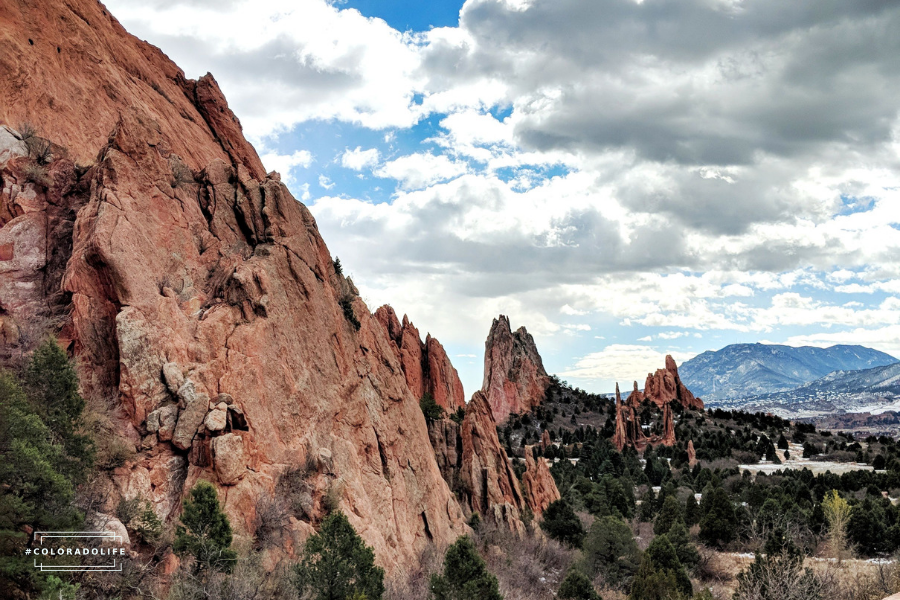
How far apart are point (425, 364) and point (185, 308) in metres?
51.5

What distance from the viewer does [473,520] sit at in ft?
154

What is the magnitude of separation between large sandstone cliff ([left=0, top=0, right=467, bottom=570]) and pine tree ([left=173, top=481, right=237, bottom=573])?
229 centimetres

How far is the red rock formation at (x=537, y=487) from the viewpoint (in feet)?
188

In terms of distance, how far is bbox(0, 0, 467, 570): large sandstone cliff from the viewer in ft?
83.7

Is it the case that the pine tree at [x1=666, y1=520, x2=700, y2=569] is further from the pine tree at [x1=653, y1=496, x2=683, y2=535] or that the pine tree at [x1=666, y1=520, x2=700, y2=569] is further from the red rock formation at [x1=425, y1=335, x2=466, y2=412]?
the red rock formation at [x1=425, y1=335, x2=466, y2=412]

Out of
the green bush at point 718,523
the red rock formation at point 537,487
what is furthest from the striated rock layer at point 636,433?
the red rock formation at point 537,487

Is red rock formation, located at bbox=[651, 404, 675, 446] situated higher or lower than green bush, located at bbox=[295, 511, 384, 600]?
lower

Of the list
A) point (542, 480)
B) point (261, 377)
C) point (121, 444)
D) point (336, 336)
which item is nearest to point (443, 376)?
point (542, 480)

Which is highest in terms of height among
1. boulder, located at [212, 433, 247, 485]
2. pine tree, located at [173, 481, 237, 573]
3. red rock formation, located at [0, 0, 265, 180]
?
red rock formation, located at [0, 0, 265, 180]

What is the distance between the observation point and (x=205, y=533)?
21.9 m

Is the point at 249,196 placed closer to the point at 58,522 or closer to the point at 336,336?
the point at 336,336

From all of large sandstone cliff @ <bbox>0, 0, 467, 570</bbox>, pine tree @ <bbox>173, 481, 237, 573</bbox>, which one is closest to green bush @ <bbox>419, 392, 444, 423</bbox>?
large sandstone cliff @ <bbox>0, 0, 467, 570</bbox>

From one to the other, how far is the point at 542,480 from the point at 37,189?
4562cm

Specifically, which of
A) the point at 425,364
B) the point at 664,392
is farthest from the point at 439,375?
the point at 664,392
